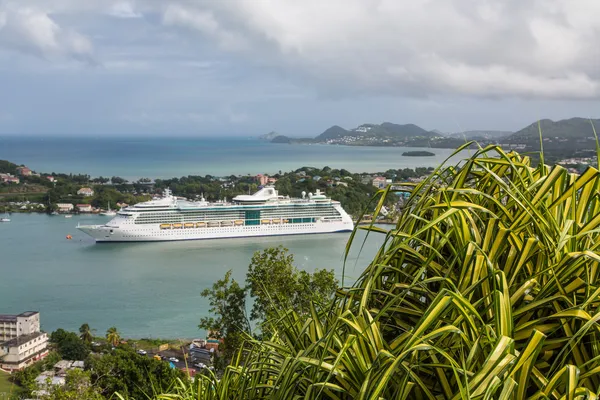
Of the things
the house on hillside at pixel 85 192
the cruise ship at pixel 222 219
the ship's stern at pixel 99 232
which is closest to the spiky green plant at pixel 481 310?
the ship's stern at pixel 99 232

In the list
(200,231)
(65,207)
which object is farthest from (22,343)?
(65,207)

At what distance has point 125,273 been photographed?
13242mm

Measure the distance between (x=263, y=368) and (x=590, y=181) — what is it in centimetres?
98

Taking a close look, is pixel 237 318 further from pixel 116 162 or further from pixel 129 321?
pixel 116 162

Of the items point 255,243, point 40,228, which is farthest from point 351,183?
point 40,228

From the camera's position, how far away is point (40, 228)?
63.4 feet

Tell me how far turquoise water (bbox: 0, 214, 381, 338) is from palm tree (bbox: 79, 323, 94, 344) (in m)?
0.37

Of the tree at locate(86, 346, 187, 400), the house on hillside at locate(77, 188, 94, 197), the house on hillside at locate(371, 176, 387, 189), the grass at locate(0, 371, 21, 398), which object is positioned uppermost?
the house on hillside at locate(371, 176, 387, 189)

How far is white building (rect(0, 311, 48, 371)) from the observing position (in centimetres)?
838

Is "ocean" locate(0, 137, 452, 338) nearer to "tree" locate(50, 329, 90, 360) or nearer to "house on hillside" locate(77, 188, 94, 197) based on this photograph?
"tree" locate(50, 329, 90, 360)

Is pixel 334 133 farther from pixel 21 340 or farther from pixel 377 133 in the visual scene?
pixel 21 340

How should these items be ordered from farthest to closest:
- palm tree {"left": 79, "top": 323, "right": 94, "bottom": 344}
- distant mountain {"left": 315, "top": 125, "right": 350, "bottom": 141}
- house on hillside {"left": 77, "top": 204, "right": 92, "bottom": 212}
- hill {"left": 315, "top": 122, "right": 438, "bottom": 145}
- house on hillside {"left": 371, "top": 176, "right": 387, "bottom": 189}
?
distant mountain {"left": 315, "top": 125, "right": 350, "bottom": 141}
hill {"left": 315, "top": 122, "right": 438, "bottom": 145}
house on hillside {"left": 371, "top": 176, "right": 387, "bottom": 189}
house on hillside {"left": 77, "top": 204, "right": 92, "bottom": 212}
palm tree {"left": 79, "top": 323, "right": 94, "bottom": 344}

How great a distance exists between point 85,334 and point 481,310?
847cm

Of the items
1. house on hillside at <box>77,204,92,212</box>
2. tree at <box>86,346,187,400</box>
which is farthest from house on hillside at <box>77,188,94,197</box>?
tree at <box>86,346,187,400</box>
